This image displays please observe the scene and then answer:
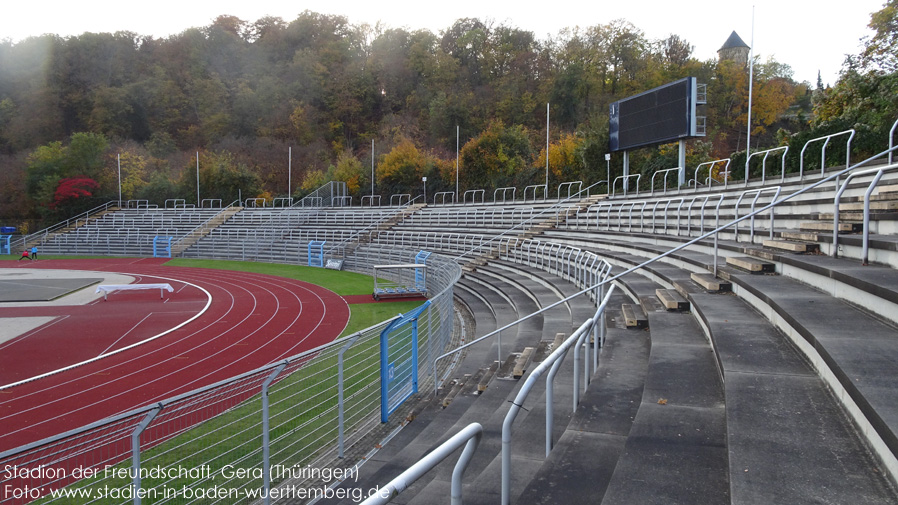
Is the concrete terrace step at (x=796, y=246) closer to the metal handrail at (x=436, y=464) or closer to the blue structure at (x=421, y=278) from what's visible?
the metal handrail at (x=436, y=464)

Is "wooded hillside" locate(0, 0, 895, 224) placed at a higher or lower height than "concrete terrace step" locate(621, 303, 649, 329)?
higher

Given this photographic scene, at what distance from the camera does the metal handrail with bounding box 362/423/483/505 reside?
72.6 inches

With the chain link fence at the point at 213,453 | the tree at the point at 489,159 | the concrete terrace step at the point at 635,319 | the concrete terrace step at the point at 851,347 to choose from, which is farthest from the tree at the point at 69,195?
the concrete terrace step at the point at 851,347

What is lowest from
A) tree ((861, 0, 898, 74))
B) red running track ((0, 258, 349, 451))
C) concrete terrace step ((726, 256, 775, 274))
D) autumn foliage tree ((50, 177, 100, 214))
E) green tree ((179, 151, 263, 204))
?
red running track ((0, 258, 349, 451))

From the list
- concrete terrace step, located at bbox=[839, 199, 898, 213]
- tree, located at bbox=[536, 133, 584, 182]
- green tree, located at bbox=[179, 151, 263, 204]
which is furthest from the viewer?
green tree, located at bbox=[179, 151, 263, 204]

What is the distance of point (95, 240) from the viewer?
42.0 meters

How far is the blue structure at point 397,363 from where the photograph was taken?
24.0ft

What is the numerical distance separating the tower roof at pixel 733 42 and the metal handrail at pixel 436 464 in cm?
8640

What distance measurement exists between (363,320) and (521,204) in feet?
57.0

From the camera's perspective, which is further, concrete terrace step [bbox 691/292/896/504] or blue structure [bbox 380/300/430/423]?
blue structure [bbox 380/300/430/423]

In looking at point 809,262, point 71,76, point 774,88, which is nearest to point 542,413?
point 809,262

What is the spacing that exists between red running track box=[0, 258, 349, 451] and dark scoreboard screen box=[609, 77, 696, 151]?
15.4 metres

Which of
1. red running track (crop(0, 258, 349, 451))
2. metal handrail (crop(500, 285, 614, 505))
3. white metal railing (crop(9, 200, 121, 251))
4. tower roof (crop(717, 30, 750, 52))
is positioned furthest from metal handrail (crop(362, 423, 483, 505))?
tower roof (crop(717, 30, 750, 52))

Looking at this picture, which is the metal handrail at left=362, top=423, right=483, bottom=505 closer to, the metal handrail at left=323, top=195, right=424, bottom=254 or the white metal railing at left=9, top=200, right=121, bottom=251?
the metal handrail at left=323, top=195, right=424, bottom=254
